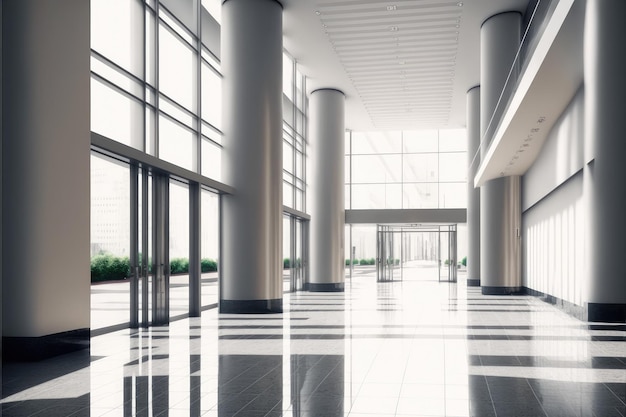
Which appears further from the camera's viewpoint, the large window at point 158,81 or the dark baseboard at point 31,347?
the large window at point 158,81

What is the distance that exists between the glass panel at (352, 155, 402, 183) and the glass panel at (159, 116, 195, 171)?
709 inches

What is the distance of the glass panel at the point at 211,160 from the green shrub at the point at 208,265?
198 centimetres

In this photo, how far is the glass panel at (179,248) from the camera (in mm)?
13188

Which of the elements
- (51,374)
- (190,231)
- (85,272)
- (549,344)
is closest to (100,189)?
(85,272)

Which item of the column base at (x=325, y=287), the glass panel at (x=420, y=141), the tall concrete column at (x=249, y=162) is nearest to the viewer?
the tall concrete column at (x=249, y=162)

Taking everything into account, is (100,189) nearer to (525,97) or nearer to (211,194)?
(211,194)

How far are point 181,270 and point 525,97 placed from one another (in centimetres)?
778

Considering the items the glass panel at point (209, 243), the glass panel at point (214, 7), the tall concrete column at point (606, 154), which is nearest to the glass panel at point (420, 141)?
the glass panel at point (214, 7)

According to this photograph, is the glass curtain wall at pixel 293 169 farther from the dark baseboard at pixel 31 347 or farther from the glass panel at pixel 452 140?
the dark baseboard at pixel 31 347

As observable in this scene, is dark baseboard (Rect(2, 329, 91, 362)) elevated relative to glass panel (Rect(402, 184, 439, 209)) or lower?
lower

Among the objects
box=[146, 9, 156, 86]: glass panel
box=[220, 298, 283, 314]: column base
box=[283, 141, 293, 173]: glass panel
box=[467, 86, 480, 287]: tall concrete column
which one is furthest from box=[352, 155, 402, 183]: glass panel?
box=[146, 9, 156, 86]: glass panel

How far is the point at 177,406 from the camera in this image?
5.55 m

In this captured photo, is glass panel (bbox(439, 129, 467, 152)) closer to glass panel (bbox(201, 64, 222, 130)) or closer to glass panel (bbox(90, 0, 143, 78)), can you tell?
glass panel (bbox(201, 64, 222, 130))

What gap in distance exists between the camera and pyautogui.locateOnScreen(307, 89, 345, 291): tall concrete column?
79.9 ft
